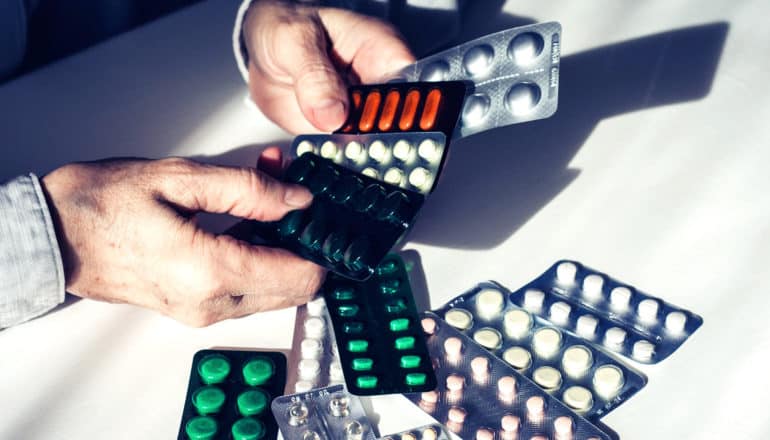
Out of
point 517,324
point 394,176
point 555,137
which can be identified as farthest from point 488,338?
point 555,137

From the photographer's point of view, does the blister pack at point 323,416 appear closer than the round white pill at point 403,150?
Yes

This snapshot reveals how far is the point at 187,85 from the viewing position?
2.54ft

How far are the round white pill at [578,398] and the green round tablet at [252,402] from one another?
0.58 feet

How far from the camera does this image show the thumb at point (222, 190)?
0.56 metres

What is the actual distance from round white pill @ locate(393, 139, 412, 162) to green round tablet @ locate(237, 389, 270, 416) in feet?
0.62

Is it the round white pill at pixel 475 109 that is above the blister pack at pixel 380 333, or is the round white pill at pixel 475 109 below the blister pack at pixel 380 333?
above

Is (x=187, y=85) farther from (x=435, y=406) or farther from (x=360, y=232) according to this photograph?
(x=435, y=406)

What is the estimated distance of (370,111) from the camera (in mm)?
626

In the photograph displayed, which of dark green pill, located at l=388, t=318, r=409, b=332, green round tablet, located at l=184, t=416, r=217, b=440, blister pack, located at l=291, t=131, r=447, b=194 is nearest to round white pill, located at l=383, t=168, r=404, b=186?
blister pack, located at l=291, t=131, r=447, b=194

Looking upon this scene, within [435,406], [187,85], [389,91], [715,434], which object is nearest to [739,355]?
[715,434]

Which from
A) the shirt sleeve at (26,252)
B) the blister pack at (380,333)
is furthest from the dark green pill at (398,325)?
the shirt sleeve at (26,252)

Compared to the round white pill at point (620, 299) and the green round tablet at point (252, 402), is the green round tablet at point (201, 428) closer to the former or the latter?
the green round tablet at point (252, 402)

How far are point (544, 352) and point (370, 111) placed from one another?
8.4 inches

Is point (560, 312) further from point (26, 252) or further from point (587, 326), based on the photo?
point (26, 252)
